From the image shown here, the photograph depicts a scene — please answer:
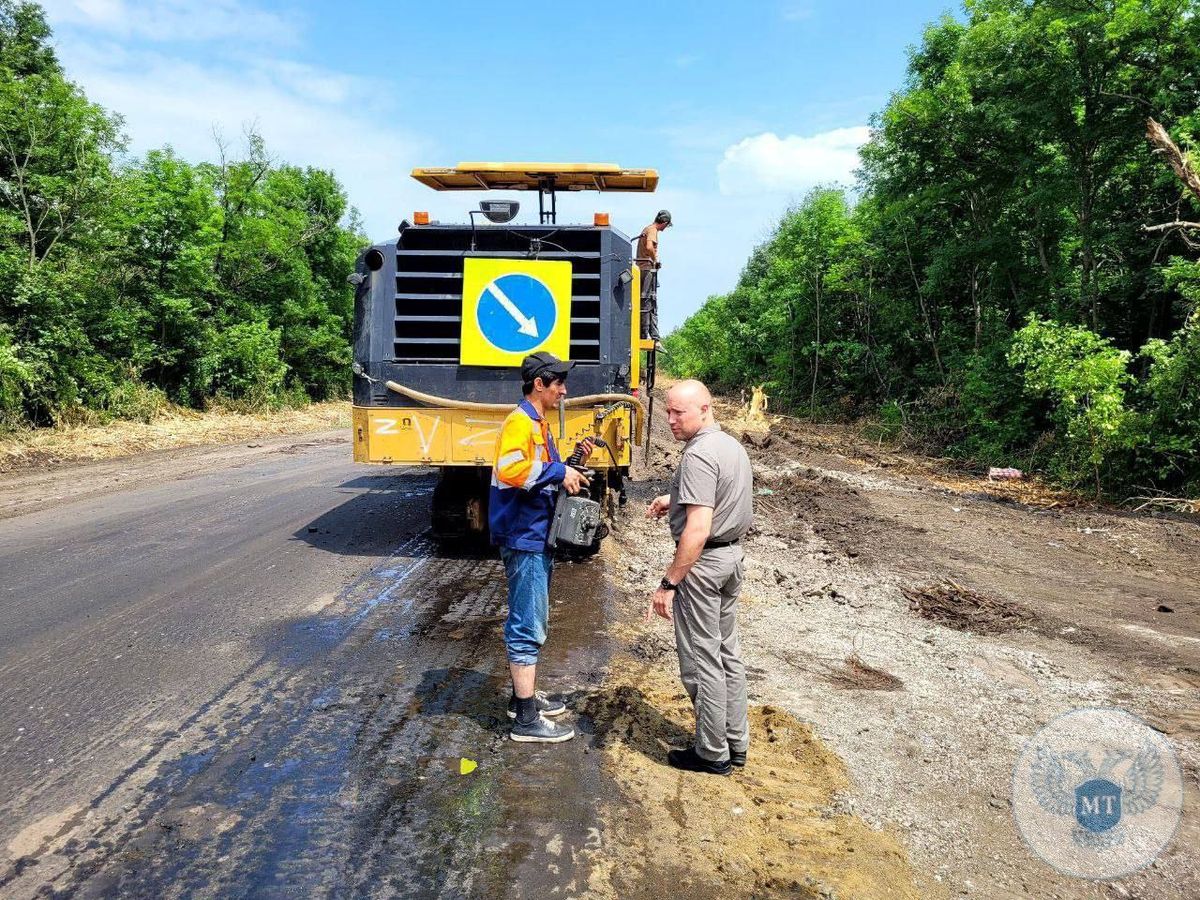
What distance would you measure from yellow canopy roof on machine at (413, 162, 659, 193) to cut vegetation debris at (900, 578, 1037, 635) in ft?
15.9

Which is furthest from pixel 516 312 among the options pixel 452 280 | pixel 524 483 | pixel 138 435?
pixel 138 435

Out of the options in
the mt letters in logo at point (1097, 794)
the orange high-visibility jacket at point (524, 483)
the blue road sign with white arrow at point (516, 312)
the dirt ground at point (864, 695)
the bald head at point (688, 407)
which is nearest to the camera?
the dirt ground at point (864, 695)

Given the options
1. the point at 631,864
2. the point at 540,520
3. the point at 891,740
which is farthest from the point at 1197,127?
the point at 631,864

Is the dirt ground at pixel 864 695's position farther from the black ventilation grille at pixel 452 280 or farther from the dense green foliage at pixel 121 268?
the dense green foliage at pixel 121 268

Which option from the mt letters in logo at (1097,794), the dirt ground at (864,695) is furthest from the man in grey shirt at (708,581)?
the mt letters in logo at (1097,794)

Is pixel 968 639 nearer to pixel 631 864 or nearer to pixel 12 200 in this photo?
pixel 631 864

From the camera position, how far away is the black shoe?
3.56m

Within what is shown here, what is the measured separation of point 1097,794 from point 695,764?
1859 mm

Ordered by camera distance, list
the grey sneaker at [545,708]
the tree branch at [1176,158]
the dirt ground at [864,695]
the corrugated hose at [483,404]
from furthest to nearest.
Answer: the tree branch at [1176,158] → the corrugated hose at [483,404] → the grey sneaker at [545,708] → the dirt ground at [864,695]

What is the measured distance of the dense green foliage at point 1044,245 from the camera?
10.9 m

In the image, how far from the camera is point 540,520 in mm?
3832

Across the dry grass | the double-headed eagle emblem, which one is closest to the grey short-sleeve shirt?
the double-headed eagle emblem

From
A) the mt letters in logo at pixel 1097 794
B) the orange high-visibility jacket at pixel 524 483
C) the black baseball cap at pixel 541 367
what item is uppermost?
the black baseball cap at pixel 541 367

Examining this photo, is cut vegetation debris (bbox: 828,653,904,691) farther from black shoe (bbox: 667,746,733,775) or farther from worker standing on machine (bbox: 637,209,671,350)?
worker standing on machine (bbox: 637,209,671,350)
